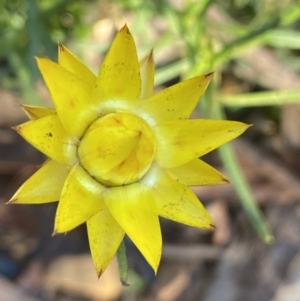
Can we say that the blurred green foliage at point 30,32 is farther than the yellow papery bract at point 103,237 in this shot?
Yes

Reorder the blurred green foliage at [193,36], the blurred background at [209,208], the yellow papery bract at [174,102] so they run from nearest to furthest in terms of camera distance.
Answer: the yellow papery bract at [174,102] → the blurred green foliage at [193,36] → the blurred background at [209,208]

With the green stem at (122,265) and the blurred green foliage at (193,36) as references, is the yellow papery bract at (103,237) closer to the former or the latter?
the green stem at (122,265)

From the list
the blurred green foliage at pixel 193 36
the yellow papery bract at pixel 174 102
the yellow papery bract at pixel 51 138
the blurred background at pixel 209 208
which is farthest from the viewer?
the blurred background at pixel 209 208

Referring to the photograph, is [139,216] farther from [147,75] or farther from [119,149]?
[147,75]

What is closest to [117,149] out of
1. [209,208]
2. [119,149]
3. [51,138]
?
[119,149]

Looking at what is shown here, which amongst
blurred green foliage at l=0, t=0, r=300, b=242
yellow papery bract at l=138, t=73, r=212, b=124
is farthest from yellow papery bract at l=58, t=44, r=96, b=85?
blurred green foliage at l=0, t=0, r=300, b=242

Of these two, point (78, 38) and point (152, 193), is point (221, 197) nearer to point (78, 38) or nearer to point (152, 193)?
point (78, 38)

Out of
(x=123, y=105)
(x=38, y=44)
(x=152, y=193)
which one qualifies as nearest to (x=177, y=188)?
(x=152, y=193)

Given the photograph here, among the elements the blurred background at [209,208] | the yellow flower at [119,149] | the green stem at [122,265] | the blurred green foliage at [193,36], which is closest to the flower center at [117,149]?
the yellow flower at [119,149]
